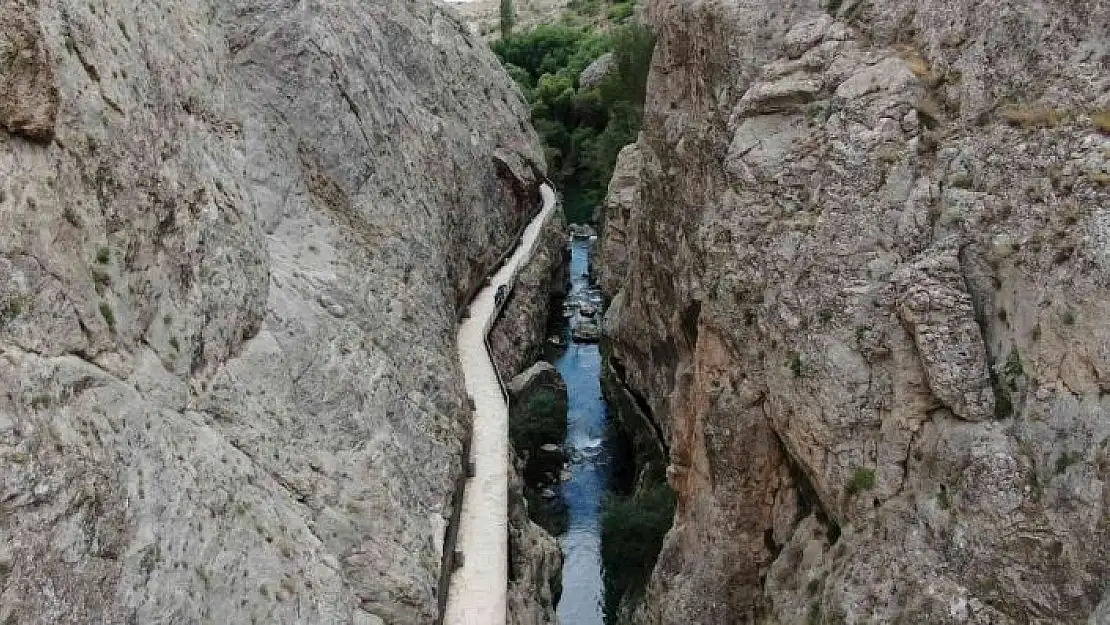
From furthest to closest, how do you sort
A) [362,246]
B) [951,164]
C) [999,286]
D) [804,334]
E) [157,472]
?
[362,246]
[804,334]
[951,164]
[999,286]
[157,472]

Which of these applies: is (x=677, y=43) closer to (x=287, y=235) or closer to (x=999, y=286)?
(x=287, y=235)

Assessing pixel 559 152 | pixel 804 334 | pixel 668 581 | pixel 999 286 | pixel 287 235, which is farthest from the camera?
pixel 559 152

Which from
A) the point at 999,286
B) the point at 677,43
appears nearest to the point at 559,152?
the point at 677,43

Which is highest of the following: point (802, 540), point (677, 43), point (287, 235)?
point (677, 43)

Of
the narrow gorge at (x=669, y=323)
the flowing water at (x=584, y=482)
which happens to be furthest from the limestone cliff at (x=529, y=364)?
the flowing water at (x=584, y=482)

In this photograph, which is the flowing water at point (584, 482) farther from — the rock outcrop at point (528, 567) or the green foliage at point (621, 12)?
the green foliage at point (621, 12)

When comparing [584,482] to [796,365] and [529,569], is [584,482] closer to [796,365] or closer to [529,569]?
[529,569]

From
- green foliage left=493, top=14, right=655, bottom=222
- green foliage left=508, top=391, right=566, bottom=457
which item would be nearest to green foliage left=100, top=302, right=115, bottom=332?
green foliage left=508, top=391, right=566, bottom=457
